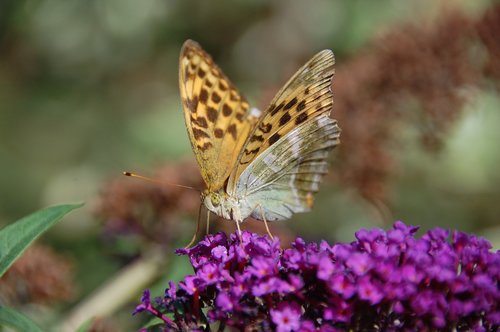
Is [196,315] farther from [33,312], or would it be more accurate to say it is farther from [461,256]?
[33,312]

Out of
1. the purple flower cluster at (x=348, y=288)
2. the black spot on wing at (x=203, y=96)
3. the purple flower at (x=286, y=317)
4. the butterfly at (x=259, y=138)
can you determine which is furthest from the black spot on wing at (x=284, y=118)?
the purple flower at (x=286, y=317)

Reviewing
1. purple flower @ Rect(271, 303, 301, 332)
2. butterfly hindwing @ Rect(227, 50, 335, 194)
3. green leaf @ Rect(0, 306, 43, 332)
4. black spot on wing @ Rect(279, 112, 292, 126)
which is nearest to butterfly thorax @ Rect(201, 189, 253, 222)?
butterfly hindwing @ Rect(227, 50, 335, 194)

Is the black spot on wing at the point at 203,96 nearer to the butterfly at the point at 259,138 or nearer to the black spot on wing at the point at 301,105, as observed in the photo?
the butterfly at the point at 259,138

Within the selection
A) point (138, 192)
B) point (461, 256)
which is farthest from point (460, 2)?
point (461, 256)

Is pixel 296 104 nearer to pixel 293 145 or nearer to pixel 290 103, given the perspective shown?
pixel 290 103

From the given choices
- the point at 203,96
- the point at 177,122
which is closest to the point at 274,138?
the point at 203,96

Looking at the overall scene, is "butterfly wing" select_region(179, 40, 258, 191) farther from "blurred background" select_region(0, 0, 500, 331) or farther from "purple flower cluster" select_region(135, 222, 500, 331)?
"purple flower cluster" select_region(135, 222, 500, 331)
